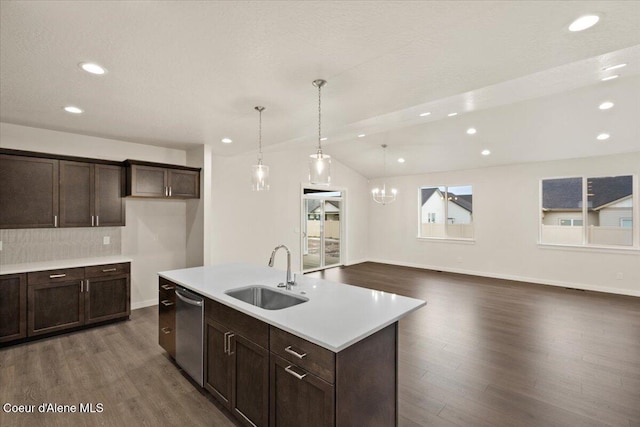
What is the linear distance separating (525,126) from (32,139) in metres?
7.37

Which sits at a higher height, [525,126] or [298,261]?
[525,126]

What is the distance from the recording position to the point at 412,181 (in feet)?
26.7

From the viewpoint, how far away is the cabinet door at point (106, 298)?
3732 mm

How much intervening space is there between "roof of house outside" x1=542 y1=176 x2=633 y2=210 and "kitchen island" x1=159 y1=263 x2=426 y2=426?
19.7 feet

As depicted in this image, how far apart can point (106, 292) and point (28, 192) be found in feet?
4.91

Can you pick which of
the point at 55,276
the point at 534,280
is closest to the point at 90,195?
the point at 55,276

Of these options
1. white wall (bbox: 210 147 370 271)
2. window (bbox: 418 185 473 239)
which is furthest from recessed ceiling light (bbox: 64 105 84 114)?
window (bbox: 418 185 473 239)

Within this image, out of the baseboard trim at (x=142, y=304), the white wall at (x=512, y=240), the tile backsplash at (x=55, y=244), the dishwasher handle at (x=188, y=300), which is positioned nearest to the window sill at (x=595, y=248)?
the white wall at (x=512, y=240)

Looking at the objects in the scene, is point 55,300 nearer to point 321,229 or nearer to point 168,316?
point 168,316

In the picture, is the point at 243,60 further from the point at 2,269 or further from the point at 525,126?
the point at 525,126

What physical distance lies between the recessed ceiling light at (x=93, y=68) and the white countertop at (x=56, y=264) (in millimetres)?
2522

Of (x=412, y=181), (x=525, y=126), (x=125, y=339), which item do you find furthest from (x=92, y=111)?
(x=412, y=181)

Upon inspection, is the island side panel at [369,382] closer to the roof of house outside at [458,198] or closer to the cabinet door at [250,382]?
the cabinet door at [250,382]

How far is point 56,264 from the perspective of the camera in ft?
11.9
